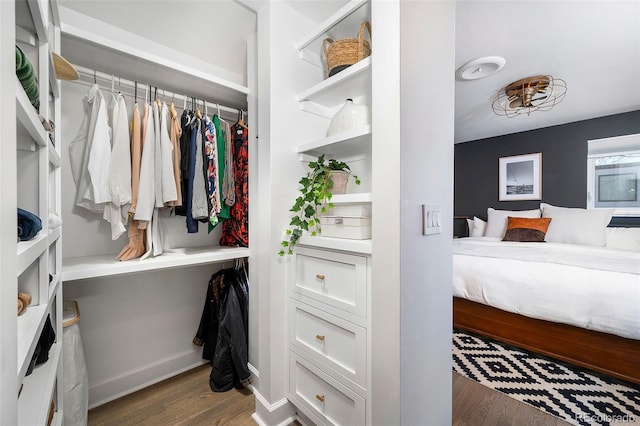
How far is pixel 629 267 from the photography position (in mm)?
1974

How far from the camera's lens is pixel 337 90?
1.50 metres

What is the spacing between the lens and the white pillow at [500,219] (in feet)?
12.8

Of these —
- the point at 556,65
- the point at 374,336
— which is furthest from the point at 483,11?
the point at 374,336

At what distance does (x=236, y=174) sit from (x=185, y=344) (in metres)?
1.30

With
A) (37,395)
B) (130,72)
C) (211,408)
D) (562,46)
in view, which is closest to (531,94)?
(562,46)

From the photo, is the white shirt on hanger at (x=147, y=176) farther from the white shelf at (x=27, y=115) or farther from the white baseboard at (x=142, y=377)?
the white baseboard at (x=142, y=377)

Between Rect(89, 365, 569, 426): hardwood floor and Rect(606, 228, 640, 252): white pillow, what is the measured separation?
8.71 ft

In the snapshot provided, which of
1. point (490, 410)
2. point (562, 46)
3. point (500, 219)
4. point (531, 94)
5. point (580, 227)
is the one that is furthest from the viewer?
point (500, 219)

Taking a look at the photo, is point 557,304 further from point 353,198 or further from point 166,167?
point 166,167

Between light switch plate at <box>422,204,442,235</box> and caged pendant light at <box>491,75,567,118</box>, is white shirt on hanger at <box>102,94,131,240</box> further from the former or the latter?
caged pendant light at <box>491,75,567,118</box>

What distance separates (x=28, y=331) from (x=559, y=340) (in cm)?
299

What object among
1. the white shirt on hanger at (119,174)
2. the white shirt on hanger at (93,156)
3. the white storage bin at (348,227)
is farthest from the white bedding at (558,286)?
the white shirt on hanger at (93,156)

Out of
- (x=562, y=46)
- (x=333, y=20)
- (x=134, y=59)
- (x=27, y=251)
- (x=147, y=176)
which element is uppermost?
(x=562, y=46)

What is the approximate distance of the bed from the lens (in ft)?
6.01
